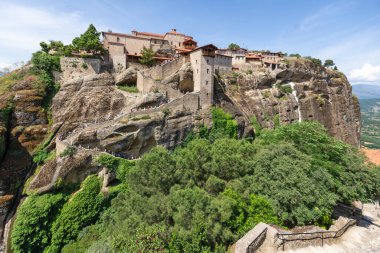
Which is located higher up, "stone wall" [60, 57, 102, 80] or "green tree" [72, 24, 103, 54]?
"green tree" [72, 24, 103, 54]

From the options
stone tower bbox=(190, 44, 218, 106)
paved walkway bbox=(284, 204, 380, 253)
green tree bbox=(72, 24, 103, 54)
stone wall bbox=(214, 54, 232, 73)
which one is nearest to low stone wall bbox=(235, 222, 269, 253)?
paved walkway bbox=(284, 204, 380, 253)

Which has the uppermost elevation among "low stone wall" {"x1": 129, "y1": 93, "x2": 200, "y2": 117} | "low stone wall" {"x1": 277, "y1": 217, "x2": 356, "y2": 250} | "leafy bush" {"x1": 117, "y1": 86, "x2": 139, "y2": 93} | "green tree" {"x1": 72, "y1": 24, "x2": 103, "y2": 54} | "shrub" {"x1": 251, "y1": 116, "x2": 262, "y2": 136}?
"green tree" {"x1": 72, "y1": 24, "x2": 103, "y2": 54}

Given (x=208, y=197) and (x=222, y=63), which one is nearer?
(x=208, y=197)

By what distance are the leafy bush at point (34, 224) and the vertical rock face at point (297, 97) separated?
31.0m

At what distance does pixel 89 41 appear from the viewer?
33.6 metres

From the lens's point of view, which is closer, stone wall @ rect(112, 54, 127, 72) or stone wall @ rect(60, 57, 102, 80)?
stone wall @ rect(60, 57, 102, 80)

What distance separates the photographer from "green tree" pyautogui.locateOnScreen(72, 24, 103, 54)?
33.4 meters

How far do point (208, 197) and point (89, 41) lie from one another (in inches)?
1219

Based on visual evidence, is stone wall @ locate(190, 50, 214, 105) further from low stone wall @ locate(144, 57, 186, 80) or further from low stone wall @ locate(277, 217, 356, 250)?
low stone wall @ locate(277, 217, 356, 250)

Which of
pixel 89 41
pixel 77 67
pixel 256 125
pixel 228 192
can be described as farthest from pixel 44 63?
pixel 256 125

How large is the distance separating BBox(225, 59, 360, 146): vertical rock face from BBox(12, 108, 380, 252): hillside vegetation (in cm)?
1740

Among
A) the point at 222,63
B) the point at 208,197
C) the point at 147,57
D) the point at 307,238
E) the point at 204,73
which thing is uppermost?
the point at 222,63

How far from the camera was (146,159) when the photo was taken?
19469mm

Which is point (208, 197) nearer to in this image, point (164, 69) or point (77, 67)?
point (164, 69)
